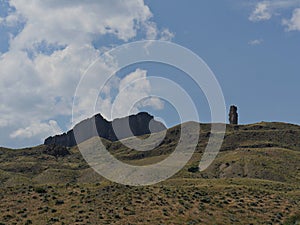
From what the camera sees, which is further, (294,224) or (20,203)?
(20,203)

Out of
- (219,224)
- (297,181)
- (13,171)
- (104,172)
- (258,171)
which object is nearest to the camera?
(219,224)

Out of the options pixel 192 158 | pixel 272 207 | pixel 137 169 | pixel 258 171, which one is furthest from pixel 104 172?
pixel 272 207

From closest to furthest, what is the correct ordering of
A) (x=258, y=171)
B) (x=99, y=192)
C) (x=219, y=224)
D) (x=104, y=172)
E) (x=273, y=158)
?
(x=219, y=224) < (x=99, y=192) < (x=258, y=171) < (x=273, y=158) < (x=104, y=172)

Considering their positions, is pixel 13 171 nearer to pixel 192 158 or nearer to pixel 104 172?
pixel 104 172

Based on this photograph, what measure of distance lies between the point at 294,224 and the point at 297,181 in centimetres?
7042

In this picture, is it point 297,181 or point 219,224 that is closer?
point 219,224

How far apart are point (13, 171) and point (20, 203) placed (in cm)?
12183

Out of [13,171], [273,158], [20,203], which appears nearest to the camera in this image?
[20,203]

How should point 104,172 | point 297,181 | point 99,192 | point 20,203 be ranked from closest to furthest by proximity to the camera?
point 20,203 → point 99,192 → point 297,181 → point 104,172

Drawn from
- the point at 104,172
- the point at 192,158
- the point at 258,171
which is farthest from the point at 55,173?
the point at 258,171

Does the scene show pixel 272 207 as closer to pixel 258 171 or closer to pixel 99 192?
pixel 99 192

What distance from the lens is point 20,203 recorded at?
220ft

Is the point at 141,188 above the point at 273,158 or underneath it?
underneath

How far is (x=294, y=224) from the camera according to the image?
201ft
